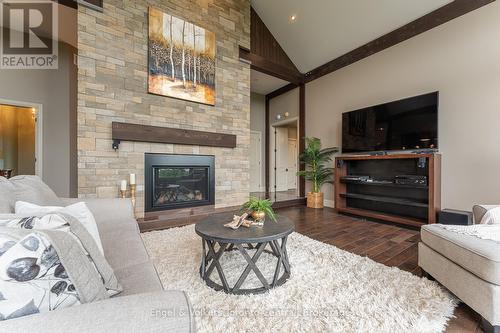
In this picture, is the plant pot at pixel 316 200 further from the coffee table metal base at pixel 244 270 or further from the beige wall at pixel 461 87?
the coffee table metal base at pixel 244 270

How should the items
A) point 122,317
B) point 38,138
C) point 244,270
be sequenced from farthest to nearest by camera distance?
1. point 38,138
2. point 244,270
3. point 122,317

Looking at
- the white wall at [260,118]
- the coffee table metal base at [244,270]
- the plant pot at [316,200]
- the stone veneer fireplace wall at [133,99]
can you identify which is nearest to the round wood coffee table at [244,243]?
the coffee table metal base at [244,270]

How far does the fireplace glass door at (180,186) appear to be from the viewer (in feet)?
11.2

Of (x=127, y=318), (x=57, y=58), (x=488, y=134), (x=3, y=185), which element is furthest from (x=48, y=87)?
(x=488, y=134)

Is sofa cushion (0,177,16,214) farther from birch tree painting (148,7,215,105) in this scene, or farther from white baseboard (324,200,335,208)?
white baseboard (324,200,335,208)

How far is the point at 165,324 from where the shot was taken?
20.6 inches

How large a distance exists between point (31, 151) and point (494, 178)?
7.58 m

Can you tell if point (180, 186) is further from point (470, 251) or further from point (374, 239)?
point (470, 251)

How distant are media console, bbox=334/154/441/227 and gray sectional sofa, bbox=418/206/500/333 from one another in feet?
5.79

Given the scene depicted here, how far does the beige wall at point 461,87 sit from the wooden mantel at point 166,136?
2.91 m

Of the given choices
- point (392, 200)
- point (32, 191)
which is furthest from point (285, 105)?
point (32, 191)

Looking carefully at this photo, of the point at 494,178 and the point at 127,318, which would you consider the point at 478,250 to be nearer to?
the point at 127,318

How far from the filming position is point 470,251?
50.0 inches

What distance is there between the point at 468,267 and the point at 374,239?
1.43 metres
